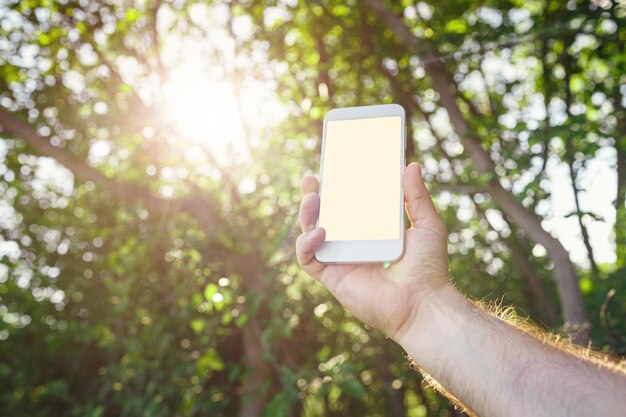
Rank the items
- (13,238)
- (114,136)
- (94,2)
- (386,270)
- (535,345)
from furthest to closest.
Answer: (13,238)
(114,136)
(94,2)
(386,270)
(535,345)

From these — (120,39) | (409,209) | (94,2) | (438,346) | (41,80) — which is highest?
(94,2)

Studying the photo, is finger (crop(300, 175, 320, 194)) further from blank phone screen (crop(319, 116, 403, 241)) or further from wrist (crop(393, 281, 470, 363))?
wrist (crop(393, 281, 470, 363))

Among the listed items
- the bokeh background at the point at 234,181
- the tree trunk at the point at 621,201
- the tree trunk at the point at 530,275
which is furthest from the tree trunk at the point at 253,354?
the tree trunk at the point at 530,275

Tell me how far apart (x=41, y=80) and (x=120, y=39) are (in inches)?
33.5

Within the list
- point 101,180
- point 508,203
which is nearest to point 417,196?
point 508,203

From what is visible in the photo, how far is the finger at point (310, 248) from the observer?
1.64 meters

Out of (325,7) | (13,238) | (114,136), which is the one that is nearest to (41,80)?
(114,136)

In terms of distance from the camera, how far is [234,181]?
4570 millimetres

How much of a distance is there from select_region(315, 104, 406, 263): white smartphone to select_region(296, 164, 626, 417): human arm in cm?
5

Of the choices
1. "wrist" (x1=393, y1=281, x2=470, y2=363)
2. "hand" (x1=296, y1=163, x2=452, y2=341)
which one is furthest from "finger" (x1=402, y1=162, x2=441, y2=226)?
"wrist" (x1=393, y1=281, x2=470, y2=363)

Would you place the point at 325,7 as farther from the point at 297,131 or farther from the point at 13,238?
the point at 13,238

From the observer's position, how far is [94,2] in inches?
190

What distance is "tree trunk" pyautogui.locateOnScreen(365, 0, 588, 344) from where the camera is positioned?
11.4 ft

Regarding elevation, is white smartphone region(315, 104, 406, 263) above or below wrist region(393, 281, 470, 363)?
above
